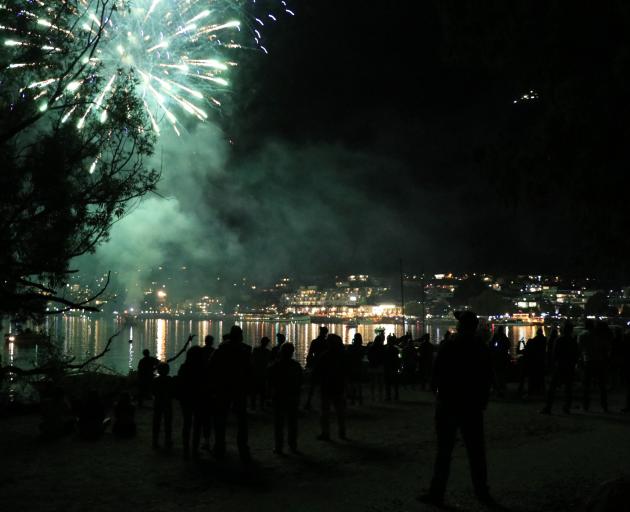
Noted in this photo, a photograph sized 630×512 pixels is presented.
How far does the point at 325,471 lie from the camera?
293 inches

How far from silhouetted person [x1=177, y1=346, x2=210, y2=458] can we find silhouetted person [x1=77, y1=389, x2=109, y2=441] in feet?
7.24

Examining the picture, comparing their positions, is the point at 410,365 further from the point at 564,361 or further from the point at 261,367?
the point at 564,361

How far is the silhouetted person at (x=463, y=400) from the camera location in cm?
587

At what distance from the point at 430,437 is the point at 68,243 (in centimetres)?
637

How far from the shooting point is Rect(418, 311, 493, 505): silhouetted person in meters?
5.87

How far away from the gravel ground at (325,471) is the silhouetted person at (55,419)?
0.31 m

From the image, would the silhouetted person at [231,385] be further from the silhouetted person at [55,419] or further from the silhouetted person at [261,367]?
the silhouetted person at [261,367]

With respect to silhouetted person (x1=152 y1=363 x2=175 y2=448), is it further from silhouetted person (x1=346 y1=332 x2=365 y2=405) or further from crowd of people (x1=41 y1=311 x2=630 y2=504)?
silhouetted person (x1=346 y1=332 x2=365 y2=405)

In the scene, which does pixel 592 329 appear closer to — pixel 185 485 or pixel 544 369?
pixel 544 369

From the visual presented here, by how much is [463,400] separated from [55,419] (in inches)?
298

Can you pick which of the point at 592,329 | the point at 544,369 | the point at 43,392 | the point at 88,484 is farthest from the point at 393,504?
the point at 544,369

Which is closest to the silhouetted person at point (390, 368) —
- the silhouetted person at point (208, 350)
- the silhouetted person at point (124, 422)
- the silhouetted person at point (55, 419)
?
the silhouetted person at point (208, 350)

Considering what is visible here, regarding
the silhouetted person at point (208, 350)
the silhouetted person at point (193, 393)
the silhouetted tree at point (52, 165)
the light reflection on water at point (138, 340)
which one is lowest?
the light reflection on water at point (138, 340)

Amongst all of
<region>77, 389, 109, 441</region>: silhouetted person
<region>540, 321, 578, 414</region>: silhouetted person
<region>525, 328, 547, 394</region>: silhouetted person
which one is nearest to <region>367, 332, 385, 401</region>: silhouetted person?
<region>525, 328, 547, 394</region>: silhouetted person
